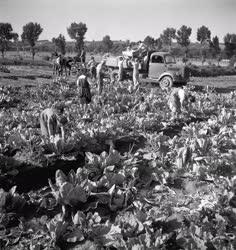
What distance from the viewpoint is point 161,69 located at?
18578mm

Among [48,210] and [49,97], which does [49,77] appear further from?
[48,210]

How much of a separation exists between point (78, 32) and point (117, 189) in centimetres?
4919

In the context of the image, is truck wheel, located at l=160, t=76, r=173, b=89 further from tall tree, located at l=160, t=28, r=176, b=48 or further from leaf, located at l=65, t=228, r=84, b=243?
tall tree, located at l=160, t=28, r=176, b=48

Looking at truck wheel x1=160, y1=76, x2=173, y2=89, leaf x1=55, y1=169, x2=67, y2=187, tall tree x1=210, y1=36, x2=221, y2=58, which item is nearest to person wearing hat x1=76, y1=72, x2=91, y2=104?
leaf x1=55, y1=169, x2=67, y2=187

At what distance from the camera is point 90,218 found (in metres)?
4.94

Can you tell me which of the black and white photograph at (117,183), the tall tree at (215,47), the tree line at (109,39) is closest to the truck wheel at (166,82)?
the black and white photograph at (117,183)

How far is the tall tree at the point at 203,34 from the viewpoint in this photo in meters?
55.5

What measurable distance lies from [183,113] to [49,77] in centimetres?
1301

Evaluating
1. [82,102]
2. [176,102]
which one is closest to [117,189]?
[176,102]

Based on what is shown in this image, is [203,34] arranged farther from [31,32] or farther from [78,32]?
[31,32]

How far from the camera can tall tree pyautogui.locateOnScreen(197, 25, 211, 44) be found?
55.5 m

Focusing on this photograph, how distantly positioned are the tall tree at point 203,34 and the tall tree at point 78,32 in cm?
1778

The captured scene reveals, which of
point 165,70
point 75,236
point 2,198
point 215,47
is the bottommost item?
point 75,236

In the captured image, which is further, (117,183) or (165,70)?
(165,70)
